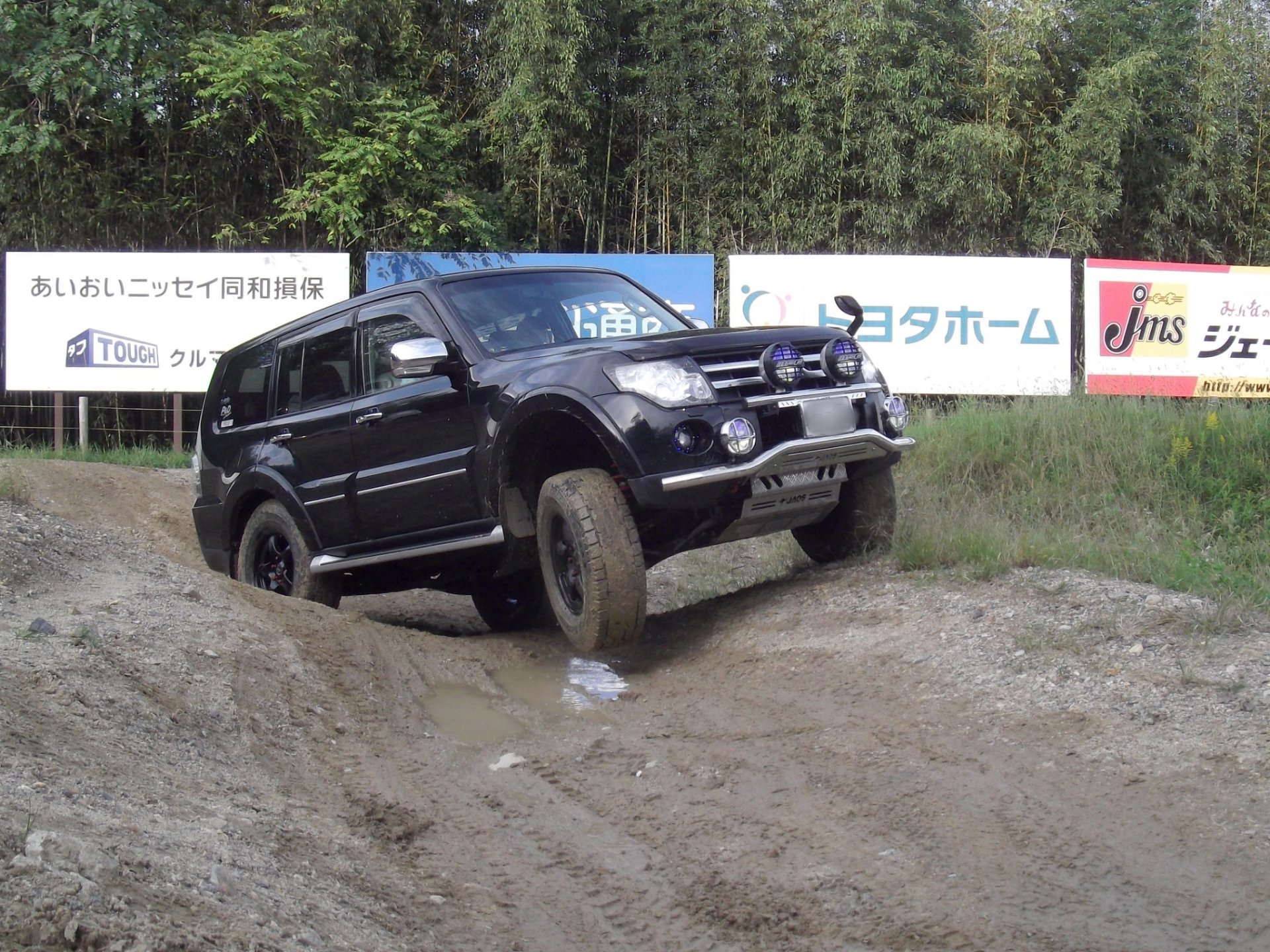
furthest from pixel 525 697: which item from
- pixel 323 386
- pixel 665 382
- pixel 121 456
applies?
pixel 121 456

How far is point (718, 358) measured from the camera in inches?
203

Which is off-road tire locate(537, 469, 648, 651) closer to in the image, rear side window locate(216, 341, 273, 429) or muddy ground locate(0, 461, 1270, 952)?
muddy ground locate(0, 461, 1270, 952)

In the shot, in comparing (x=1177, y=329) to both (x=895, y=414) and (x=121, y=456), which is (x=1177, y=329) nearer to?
(x=895, y=414)

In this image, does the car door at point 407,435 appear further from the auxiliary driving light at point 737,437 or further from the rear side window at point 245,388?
the auxiliary driving light at point 737,437

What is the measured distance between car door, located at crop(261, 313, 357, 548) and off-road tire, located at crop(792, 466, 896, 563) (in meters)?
2.42

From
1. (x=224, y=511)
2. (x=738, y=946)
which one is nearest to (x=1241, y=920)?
(x=738, y=946)

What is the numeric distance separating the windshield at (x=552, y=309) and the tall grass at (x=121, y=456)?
780cm

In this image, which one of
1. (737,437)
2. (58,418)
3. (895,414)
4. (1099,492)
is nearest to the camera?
(737,437)

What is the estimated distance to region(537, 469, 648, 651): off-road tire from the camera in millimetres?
4977

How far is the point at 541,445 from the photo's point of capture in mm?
5500

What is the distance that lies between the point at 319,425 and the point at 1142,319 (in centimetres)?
993

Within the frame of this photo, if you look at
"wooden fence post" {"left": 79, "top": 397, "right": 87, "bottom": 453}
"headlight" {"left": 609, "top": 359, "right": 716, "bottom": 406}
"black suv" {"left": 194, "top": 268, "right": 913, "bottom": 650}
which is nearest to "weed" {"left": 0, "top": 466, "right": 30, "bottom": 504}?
"black suv" {"left": 194, "top": 268, "right": 913, "bottom": 650}

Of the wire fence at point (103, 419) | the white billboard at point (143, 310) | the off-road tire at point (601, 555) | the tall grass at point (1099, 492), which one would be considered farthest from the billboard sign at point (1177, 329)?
the wire fence at point (103, 419)

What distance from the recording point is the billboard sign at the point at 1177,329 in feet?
43.1
